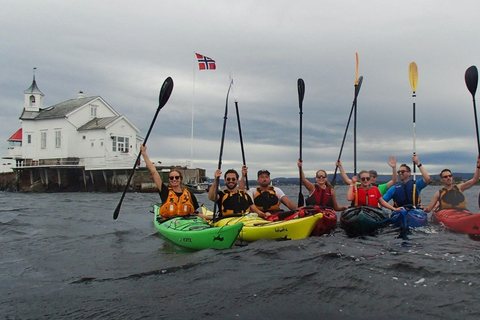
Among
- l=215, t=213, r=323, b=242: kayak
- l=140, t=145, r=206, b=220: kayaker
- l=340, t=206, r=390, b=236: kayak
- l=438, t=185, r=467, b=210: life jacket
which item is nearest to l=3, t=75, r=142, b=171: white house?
l=140, t=145, r=206, b=220: kayaker

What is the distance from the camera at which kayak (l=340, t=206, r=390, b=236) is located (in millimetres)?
8875

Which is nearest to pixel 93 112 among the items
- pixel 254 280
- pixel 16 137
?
pixel 16 137

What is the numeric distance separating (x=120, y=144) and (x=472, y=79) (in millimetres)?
32894

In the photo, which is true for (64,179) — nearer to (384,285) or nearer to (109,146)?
(109,146)

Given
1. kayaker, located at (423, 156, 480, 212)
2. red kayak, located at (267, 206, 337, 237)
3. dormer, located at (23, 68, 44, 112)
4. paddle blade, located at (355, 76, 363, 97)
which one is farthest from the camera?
dormer, located at (23, 68, 44, 112)

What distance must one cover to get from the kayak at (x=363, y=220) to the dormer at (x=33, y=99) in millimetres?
39158

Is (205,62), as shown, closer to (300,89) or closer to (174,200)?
(300,89)

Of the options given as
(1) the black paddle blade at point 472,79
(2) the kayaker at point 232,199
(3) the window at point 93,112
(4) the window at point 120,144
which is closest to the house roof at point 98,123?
(3) the window at point 93,112

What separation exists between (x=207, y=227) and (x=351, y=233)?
3.25m

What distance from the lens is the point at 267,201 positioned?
31.5 feet

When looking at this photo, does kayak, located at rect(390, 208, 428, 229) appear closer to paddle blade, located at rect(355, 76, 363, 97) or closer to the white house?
paddle blade, located at rect(355, 76, 363, 97)

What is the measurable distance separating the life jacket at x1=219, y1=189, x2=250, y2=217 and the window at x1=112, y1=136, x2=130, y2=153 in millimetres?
31683

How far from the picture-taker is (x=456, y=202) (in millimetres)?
10094

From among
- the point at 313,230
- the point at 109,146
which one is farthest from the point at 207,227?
the point at 109,146
